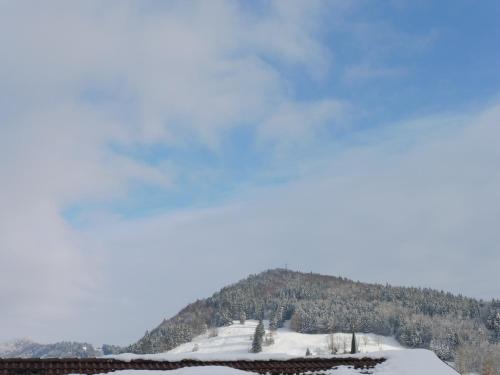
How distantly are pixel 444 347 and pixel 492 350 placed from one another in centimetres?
1406

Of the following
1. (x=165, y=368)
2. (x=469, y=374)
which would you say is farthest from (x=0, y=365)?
(x=469, y=374)

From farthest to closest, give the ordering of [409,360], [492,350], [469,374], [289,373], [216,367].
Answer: [492,350] → [469,374] → [409,360] → [289,373] → [216,367]

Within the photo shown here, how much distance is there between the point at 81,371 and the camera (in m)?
18.2

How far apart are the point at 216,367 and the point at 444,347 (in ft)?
576

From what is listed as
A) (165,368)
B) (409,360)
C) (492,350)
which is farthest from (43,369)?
(492,350)

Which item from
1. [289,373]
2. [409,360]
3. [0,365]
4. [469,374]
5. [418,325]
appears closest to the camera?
[0,365]

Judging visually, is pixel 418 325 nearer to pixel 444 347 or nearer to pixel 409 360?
pixel 444 347

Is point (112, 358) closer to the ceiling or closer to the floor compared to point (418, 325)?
closer to the floor

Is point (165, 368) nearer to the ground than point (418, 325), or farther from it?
nearer to the ground

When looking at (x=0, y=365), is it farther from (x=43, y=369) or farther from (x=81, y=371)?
(x=81, y=371)

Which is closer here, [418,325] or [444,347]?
[444,347]

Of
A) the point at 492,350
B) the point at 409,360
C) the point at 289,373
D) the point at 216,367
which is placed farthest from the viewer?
the point at 492,350

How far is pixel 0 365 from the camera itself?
57.8ft

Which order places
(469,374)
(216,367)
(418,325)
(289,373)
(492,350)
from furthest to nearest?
(418,325), (492,350), (469,374), (289,373), (216,367)
